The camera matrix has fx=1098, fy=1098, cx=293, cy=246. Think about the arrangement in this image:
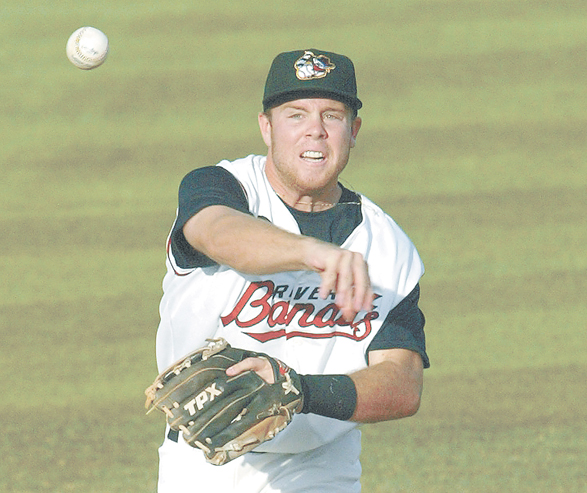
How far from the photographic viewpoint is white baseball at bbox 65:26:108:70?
907cm

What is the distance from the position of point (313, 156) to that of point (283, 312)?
52cm

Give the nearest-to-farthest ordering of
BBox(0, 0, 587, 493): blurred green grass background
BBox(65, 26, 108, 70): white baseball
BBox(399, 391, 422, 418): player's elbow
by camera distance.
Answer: BBox(399, 391, 422, 418): player's elbow < BBox(0, 0, 587, 493): blurred green grass background < BBox(65, 26, 108, 70): white baseball

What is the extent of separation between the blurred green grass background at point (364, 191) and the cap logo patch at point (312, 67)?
305 centimetres

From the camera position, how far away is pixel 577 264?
9.26m

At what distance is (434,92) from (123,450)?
20.9 ft

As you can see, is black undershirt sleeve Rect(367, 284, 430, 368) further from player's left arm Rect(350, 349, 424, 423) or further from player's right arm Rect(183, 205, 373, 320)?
player's right arm Rect(183, 205, 373, 320)

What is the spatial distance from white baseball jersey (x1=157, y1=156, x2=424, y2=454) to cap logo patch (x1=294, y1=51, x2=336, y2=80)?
0.38 meters

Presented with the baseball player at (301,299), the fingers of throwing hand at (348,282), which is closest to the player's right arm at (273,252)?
the fingers of throwing hand at (348,282)

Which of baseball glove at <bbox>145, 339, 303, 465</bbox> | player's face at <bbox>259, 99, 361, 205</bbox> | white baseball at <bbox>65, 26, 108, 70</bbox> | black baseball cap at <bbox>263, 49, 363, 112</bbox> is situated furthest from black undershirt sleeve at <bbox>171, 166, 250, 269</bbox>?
white baseball at <bbox>65, 26, 108, 70</bbox>

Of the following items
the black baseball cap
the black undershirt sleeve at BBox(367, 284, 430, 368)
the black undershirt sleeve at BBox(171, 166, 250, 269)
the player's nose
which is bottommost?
the black undershirt sleeve at BBox(367, 284, 430, 368)

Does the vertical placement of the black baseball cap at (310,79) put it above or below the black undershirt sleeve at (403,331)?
above

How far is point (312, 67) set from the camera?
354 cm

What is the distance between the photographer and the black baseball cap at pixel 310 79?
352cm

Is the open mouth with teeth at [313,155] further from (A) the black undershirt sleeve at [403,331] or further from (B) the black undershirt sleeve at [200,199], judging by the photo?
(A) the black undershirt sleeve at [403,331]
